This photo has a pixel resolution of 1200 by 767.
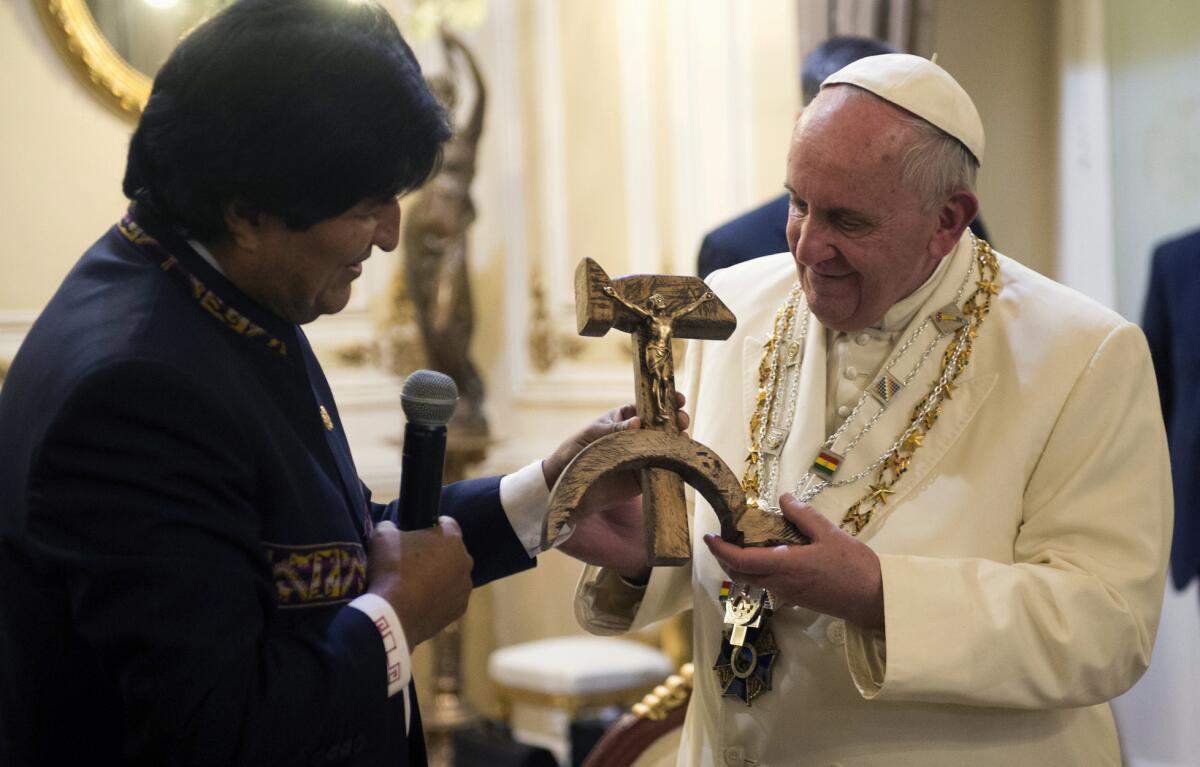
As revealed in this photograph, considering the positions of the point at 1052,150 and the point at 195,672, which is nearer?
the point at 195,672

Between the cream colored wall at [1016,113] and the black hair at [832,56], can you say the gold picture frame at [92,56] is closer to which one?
the black hair at [832,56]

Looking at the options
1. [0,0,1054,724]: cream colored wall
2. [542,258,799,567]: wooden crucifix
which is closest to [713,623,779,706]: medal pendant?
[542,258,799,567]: wooden crucifix

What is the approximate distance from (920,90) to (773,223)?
1.64 meters

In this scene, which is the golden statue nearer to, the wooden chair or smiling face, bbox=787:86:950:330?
the wooden chair

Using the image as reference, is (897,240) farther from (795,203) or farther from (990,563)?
(990,563)

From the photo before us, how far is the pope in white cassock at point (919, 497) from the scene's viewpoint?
2.00 meters

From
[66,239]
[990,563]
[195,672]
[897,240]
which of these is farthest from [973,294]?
[66,239]

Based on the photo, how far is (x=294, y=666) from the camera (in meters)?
1.59

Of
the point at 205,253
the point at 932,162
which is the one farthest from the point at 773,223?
the point at 205,253

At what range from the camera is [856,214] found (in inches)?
86.2

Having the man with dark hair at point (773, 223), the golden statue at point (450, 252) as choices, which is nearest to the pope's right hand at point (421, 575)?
the man with dark hair at point (773, 223)

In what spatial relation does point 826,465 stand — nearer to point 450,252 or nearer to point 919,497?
point 919,497

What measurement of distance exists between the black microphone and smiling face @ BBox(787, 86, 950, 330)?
0.74 meters

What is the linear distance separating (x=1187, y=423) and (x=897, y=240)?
2873 millimetres
